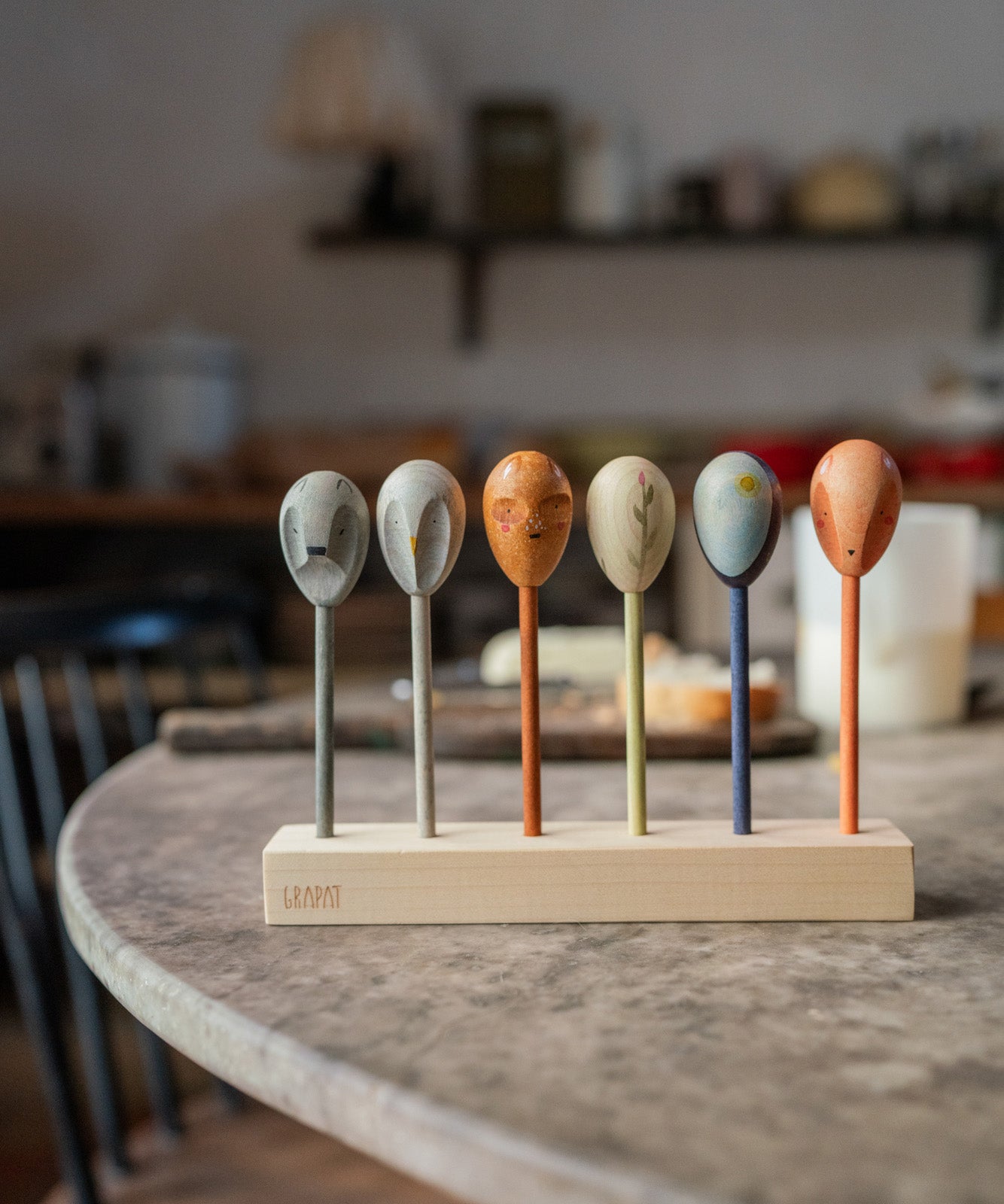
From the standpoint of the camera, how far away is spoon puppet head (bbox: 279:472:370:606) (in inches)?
20.5

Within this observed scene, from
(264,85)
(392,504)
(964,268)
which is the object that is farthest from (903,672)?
(264,85)

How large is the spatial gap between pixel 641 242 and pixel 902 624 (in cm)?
237

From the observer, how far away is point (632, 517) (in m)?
0.51

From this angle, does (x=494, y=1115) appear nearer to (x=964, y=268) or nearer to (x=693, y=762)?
(x=693, y=762)

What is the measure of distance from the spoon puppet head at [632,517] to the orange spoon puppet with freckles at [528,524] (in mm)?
16

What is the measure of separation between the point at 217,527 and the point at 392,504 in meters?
2.42

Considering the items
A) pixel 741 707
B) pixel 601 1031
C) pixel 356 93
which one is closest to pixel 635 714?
pixel 741 707

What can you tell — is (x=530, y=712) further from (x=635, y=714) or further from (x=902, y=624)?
(x=902, y=624)

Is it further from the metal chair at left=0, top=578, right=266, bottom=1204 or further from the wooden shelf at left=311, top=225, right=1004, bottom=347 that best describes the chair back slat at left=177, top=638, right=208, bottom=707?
the wooden shelf at left=311, top=225, right=1004, bottom=347

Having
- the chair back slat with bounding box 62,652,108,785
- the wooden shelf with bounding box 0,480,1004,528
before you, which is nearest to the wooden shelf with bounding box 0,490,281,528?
the wooden shelf with bounding box 0,480,1004,528

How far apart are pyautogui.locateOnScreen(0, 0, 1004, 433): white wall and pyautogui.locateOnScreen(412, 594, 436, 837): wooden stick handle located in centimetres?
287

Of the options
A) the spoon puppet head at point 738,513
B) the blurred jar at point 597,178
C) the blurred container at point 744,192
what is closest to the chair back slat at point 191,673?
the spoon puppet head at point 738,513

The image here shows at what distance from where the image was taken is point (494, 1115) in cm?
36

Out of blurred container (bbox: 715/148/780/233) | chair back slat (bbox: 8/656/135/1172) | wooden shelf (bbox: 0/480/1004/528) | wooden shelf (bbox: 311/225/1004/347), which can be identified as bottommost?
chair back slat (bbox: 8/656/135/1172)
